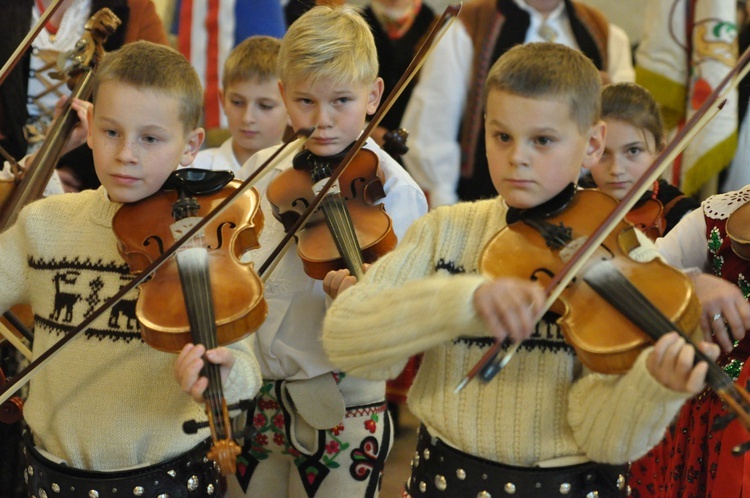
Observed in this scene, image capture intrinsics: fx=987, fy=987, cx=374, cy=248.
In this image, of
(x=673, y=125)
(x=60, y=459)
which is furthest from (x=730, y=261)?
(x=673, y=125)

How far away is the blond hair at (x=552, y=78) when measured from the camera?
1.34 meters

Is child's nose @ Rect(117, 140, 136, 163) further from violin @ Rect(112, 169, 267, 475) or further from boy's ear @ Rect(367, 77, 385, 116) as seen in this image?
boy's ear @ Rect(367, 77, 385, 116)

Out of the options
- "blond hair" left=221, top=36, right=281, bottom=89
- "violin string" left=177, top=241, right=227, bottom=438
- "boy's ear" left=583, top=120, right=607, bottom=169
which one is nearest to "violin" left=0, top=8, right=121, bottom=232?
"blond hair" left=221, top=36, right=281, bottom=89

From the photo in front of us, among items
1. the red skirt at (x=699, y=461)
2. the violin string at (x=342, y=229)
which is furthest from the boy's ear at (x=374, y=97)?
the red skirt at (x=699, y=461)

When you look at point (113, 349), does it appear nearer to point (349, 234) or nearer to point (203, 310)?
point (203, 310)

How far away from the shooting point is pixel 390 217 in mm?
1766

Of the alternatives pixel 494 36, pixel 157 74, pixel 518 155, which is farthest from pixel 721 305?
pixel 494 36

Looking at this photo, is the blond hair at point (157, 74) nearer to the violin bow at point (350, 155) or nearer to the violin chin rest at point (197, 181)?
the violin chin rest at point (197, 181)

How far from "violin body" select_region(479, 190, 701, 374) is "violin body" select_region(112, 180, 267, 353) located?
34 cm

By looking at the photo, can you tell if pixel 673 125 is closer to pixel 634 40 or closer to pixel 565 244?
pixel 634 40

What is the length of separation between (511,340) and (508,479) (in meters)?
0.20

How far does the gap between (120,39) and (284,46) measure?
1.04 m

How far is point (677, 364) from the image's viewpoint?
114cm

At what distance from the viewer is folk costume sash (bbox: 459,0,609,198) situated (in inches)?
117
